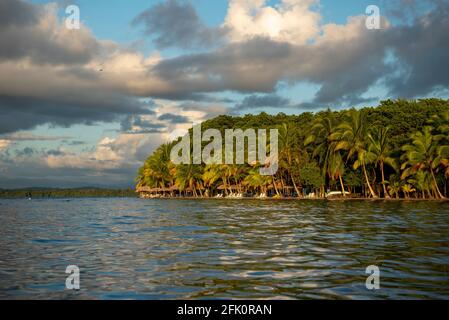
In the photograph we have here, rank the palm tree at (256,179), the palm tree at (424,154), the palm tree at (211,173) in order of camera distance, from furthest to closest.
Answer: the palm tree at (211,173) < the palm tree at (256,179) < the palm tree at (424,154)

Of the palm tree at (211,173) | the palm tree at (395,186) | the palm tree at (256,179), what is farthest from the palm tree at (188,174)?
the palm tree at (395,186)

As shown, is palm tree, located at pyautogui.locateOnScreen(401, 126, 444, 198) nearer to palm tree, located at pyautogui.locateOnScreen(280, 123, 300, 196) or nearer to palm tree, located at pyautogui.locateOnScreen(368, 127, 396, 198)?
palm tree, located at pyautogui.locateOnScreen(368, 127, 396, 198)

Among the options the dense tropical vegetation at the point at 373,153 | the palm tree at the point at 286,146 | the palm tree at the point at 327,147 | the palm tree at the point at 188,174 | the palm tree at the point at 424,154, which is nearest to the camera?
the palm tree at the point at 424,154

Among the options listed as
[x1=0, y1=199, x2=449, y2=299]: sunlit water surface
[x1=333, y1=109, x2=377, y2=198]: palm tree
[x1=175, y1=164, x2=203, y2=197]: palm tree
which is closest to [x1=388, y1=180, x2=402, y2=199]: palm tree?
[x1=333, y1=109, x2=377, y2=198]: palm tree

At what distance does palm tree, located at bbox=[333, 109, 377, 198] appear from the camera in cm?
5888

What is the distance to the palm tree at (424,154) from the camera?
51.4 m

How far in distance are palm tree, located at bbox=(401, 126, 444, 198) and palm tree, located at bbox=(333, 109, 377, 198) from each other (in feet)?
20.1

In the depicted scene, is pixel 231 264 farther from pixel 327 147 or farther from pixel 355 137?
pixel 327 147

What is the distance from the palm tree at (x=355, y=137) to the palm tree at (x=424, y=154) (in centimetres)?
612

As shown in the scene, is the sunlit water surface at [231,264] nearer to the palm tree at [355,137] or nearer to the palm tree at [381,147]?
the palm tree at [381,147]

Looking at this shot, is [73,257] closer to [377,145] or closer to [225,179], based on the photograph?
[377,145]

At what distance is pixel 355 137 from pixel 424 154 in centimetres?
993

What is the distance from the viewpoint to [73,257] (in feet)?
45.2
